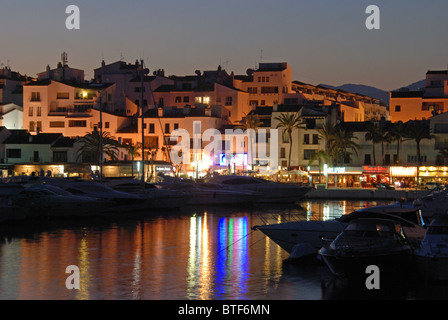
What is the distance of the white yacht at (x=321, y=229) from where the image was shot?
30.0 m

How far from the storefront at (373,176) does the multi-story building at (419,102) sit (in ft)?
104

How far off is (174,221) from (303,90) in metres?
102

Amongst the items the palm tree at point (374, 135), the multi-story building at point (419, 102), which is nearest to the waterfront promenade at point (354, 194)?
the palm tree at point (374, 135)

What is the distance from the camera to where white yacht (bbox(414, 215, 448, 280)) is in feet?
85.9

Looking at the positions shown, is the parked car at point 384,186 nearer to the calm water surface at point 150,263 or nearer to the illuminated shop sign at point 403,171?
the illuminated shop sign at point 403,171

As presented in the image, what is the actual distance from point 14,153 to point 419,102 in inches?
2603

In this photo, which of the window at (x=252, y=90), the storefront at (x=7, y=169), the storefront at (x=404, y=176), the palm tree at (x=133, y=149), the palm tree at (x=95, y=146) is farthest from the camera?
the window at (x=252, y=90)

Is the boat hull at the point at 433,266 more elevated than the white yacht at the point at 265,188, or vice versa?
the white yacht at the point at 265,188

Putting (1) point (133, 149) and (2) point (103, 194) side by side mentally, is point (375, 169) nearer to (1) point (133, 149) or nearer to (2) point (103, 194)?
(1) point (133, 149)

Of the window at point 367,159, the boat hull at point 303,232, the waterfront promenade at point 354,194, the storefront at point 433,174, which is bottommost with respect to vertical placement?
the waterfront promenade at point 354,194

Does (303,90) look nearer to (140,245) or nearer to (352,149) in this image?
(352,149)

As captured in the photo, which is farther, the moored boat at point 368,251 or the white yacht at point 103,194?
the white yacht at point 103,194

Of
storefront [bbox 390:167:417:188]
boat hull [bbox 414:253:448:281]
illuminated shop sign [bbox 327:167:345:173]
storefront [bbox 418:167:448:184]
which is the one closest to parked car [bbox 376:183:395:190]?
storefront [bbox 390:167:417:188]

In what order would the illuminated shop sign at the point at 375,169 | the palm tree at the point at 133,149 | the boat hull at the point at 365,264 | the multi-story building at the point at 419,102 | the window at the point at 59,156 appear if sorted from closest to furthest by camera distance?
the boat hull at the point at 365,264, the illuminated shop sign at the point at 375,169, the window at the point at 59,156, the palm tree at the point at 133,149, the multi-story building at the point at 419,102
